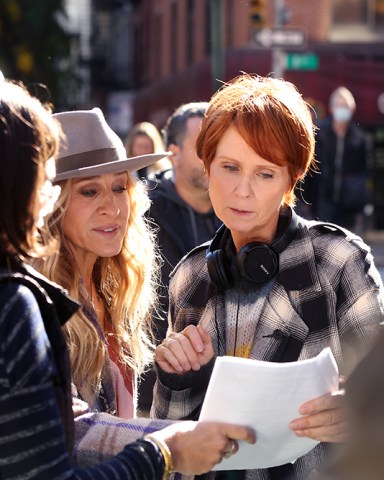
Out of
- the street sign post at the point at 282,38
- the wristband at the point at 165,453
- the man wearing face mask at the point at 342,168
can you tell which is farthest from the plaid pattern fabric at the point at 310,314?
the street sign post at the point at 282,38

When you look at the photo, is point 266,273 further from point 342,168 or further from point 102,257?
point 342,168

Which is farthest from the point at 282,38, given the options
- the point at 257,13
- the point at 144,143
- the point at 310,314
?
the point at 310,314

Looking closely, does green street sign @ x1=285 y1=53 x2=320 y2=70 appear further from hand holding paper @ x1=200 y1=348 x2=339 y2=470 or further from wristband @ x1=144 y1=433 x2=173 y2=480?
wristband @ x1=144 y1=433 x2=173 y2=480

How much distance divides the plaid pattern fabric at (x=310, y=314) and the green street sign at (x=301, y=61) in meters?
15.6

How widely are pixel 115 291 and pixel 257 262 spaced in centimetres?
65

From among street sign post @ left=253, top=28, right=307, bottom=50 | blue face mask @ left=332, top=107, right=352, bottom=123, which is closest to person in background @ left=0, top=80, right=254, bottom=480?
blue face mask @ left=332, top=107, right=352, bottom=123

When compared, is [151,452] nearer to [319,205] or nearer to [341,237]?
[341,237]

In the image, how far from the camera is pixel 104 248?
4.11 meters

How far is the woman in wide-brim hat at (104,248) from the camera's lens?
390 cm

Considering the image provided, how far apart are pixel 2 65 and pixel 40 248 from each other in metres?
27.7

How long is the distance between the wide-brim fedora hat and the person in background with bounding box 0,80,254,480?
1.29 metres

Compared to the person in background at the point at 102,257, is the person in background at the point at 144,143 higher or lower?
lower

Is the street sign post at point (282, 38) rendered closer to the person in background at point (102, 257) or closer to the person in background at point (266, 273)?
the person in background at point (102, 257)

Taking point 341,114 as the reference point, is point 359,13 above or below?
below
